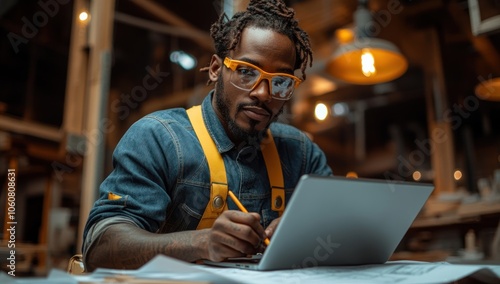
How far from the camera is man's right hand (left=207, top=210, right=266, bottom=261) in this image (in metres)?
0.92

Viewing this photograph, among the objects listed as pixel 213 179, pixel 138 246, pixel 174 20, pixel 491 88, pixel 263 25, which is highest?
pixel 174 20

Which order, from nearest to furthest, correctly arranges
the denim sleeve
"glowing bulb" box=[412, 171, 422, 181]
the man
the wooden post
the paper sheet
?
the paper sheet
the man
the denim sleeve
the wooden post
"glowing bulb" box=[412, 171, 422, 181]

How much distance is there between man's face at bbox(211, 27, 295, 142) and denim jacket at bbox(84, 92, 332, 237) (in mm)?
69

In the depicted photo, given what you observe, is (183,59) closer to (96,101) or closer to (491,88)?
(96,101)

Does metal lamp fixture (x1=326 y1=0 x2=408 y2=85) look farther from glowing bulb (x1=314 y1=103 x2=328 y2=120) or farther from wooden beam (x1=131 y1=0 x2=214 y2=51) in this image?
glowing bulb (x1=314 y1=103 x2=328 y2=120)

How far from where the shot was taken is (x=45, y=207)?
3.21 meters

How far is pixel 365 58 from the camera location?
268 cm

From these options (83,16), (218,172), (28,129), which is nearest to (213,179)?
(218,172)

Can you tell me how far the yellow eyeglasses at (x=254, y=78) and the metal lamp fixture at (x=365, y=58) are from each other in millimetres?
1417

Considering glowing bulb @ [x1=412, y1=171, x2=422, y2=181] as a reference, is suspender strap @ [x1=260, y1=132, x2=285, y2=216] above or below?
above

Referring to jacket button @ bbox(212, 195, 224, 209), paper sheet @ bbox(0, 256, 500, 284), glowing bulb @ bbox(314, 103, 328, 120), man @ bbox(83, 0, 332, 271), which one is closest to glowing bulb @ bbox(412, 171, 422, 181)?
glowing bulb @ bbox(314, 103, 328, 120)

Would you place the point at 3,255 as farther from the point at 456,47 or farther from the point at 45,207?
the point at 456,47

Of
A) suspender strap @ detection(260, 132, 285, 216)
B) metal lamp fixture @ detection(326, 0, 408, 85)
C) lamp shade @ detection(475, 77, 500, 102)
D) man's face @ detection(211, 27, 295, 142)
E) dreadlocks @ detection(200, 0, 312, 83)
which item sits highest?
metal lamp fixture @ detection(326, 0, 408, 85)

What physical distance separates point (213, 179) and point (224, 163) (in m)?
0.08
